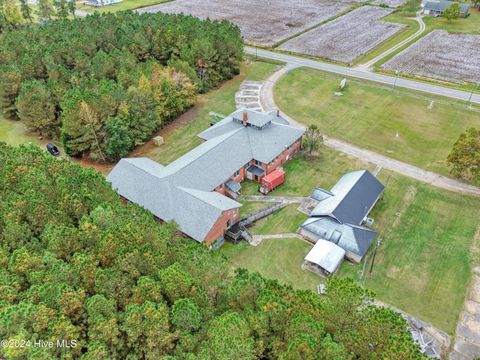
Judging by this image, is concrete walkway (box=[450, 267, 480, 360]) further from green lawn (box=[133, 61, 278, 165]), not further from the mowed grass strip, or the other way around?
green lawn (box=[133, 61, 278, 165])

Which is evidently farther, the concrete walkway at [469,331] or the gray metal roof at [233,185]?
the gray metal roof at [233,185]

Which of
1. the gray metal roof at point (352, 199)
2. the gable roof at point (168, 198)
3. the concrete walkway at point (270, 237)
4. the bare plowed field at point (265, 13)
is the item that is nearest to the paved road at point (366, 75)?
the bare plowed field at point (265, 13)

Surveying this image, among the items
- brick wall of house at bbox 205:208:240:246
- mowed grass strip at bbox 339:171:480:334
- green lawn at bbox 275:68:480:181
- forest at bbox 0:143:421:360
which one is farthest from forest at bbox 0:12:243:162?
mowed grass strip at bbox 339:171:480:334

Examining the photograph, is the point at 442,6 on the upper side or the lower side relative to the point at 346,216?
upper

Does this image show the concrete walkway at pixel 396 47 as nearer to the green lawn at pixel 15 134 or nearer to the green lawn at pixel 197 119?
the green lawn at pixel 197 119

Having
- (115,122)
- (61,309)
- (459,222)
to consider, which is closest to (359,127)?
(459,222)

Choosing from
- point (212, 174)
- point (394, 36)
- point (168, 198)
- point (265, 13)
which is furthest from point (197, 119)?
point (265, 13)

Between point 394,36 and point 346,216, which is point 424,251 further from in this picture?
point 394,36
